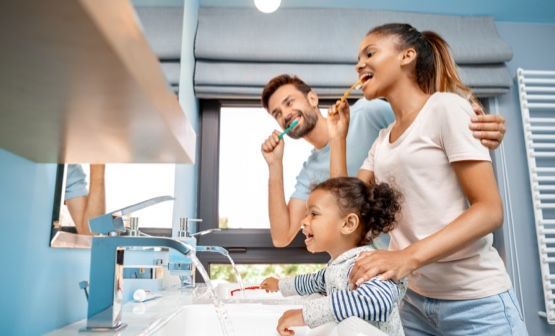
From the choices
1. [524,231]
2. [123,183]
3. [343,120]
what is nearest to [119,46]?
[123,183]

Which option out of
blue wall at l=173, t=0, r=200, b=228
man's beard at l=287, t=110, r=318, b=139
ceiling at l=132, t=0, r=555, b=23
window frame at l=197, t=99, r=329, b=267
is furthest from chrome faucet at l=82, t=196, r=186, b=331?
ceiling at l=132, t=0, r=555, b=23

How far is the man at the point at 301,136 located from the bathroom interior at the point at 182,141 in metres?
0.25

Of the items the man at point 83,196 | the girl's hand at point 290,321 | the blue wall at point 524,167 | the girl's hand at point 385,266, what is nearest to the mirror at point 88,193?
the man at point 83,196

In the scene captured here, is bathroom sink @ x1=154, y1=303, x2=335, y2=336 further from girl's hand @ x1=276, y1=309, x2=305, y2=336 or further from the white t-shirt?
the white t-shirt

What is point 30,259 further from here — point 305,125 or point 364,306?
point 305,125

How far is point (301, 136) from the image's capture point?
5.89 ft

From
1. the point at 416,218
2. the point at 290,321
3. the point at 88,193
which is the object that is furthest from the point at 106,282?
the point at 416,218

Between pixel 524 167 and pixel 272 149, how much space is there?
1427 millimetres

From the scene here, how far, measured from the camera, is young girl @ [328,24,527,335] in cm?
78

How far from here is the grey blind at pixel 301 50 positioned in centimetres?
200

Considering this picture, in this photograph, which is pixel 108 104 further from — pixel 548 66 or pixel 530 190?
pixel 548 66

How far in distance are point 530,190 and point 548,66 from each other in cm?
74

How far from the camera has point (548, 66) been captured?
226 cm

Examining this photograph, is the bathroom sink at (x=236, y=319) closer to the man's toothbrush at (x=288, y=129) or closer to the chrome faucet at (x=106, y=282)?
the chrome faucet at (x=106, y=282)
